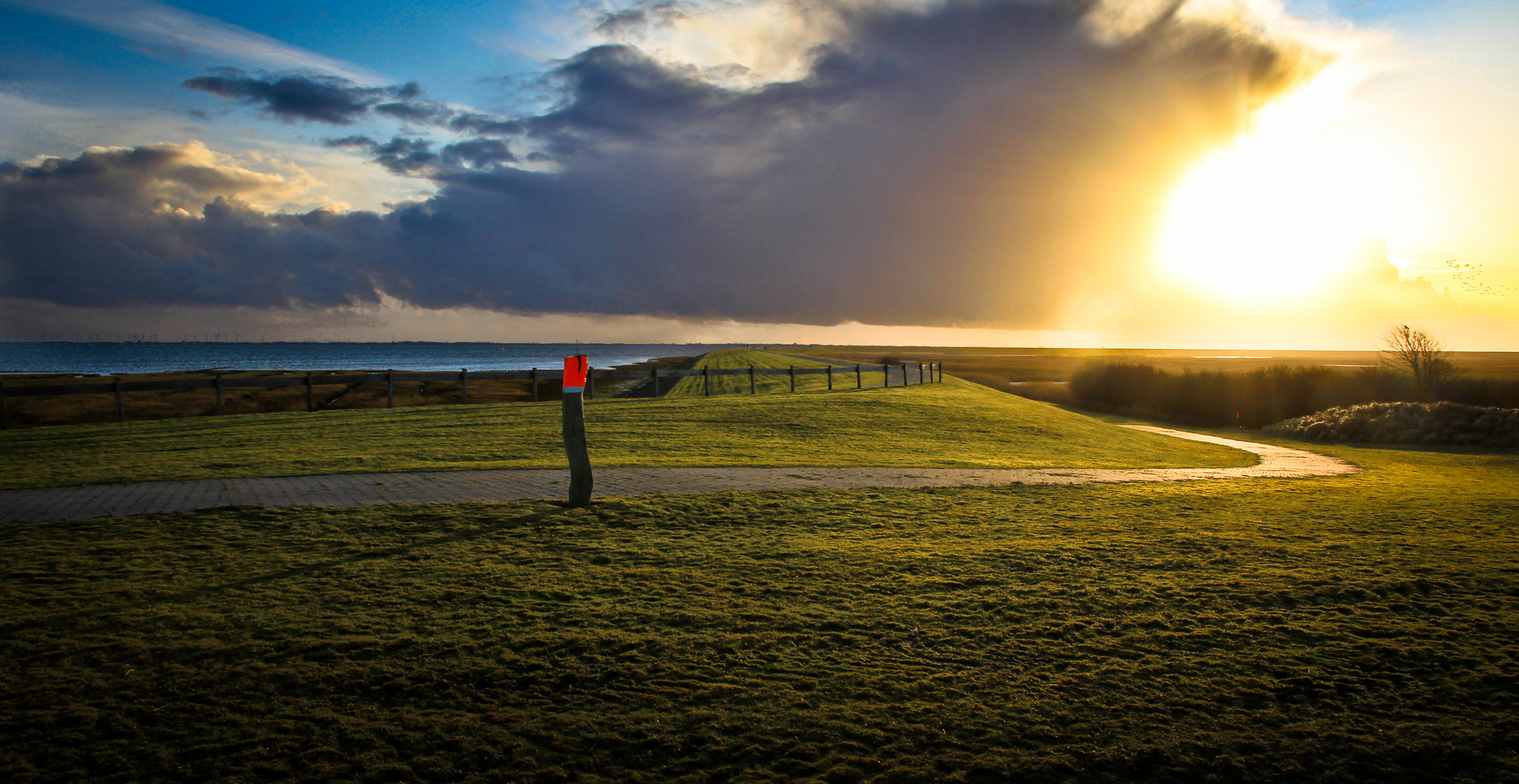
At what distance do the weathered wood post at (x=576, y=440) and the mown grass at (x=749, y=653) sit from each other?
2.98 feet

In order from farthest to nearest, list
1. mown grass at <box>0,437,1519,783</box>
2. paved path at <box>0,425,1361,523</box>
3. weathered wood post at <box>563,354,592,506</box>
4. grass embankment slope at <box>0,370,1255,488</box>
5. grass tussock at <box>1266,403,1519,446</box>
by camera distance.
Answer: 1. grass tussock at <box>1266,403,1519,446</box>
2. grass embankment slope at <box>0,370,1255,488</box>
3. paved path at <box>0,425,1361,523</box>
4. weathered wood post at <box>563,354,592,506</box>
5. mown grass at <box>0,437,1519,783</box>

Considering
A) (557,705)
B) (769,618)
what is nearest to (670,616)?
(769,618)

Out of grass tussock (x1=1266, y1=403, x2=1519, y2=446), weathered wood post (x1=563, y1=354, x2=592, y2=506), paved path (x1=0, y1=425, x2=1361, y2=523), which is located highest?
weathered wood post (x1=563, y1=354, x2=592, y2=506)

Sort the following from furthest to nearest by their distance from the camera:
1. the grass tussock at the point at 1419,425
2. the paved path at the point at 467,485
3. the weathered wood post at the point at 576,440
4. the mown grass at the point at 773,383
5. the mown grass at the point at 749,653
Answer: the mown grass at the point at 773,383
the grass tussock at the point at 1419,425
the paved path at the point at 467,485
the weathered wood post at the point at 576,440
the mown grass at the point at 749,653

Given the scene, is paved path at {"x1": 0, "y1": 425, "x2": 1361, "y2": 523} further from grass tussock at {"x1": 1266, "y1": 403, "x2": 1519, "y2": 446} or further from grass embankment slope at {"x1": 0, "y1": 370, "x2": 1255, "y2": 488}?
grass tussock at {"x1": 1266, "y1": 403, "x2": 1519, "y2": 446}

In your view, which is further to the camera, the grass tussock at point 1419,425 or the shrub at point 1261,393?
the shrub at point 1261,393

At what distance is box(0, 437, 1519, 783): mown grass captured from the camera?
3.17 metres

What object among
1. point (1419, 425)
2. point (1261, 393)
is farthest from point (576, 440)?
point (1261, 393)

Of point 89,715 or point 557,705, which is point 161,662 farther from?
point 557,705

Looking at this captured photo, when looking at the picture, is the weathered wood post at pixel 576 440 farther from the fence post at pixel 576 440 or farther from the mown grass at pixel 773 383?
the mown grass at pixel 773 383

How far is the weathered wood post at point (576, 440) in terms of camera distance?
8.14 meters

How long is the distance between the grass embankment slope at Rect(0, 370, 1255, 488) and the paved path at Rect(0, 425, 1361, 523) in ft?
2.26

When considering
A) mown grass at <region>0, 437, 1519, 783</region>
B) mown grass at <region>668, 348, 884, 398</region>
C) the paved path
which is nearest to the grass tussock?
the paved path

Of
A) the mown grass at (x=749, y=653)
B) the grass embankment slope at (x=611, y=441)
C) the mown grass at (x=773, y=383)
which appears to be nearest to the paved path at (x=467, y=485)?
the grass embankment slope at (x=611, y=441)
